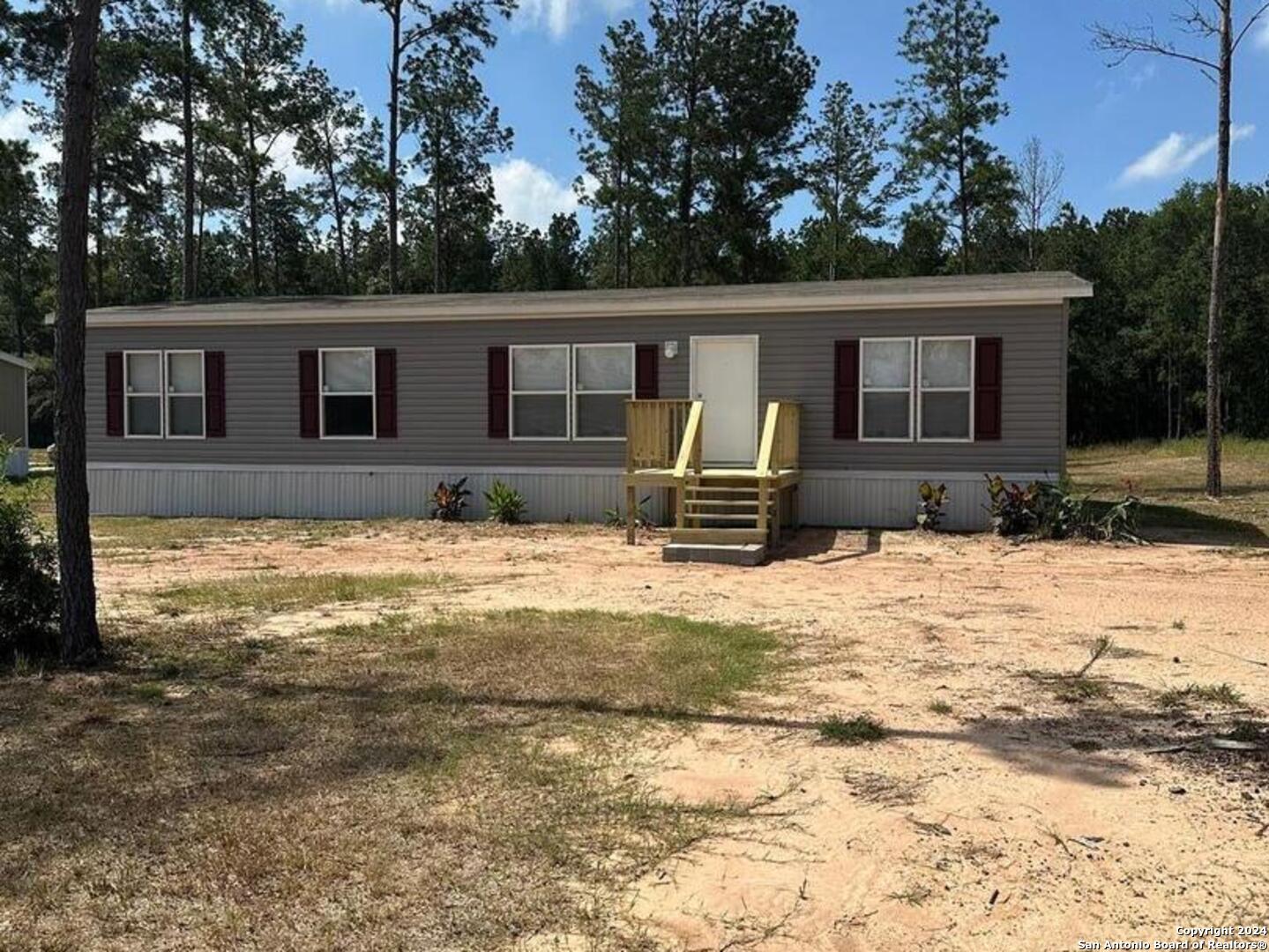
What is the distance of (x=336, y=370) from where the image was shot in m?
14.0

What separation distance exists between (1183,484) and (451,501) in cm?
1357

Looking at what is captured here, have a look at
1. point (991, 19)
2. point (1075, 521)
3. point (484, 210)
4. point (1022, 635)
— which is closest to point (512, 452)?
point (1075, 521)

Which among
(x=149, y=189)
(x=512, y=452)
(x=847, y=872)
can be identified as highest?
(x=149, y=189)

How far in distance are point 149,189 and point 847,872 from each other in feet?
105

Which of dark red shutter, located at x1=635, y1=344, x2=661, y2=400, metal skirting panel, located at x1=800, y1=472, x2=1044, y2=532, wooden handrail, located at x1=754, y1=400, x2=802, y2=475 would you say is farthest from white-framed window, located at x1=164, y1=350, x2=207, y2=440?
metal skirting panel, located at x1=800, y1=472, x2=1044, y2=532

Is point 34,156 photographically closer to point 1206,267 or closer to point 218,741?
point 218,741

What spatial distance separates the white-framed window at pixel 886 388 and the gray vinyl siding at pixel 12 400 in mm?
→ 23833

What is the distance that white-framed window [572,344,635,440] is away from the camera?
13.1 meters

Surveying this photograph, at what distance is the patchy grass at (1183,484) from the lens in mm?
11940

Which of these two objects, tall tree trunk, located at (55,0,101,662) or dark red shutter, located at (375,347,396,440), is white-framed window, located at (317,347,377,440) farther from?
tall tree trunk, located at (55,0,101,662)

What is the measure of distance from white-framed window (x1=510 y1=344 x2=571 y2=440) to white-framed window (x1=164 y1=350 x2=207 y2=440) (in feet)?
15.4

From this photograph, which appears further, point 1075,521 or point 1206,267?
point 1206,267

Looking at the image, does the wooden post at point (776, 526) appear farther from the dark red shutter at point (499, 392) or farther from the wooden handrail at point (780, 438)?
the dark red shutter at point (499, 392)

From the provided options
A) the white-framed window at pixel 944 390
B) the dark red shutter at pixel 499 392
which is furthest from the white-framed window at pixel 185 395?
the white-framed window at pixel 944 390
